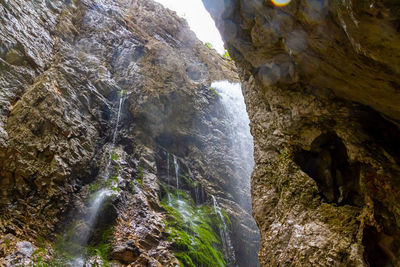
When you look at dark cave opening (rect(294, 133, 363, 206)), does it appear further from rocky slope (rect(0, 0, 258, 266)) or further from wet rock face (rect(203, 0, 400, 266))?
rocky slope (rect(0, 0, 258, 266))

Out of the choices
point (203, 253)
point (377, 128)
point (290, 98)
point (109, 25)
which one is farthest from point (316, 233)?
point (109, 25)

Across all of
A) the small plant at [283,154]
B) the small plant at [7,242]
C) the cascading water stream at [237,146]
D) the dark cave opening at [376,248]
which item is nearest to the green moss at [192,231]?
the cascading water stream at [237,146]

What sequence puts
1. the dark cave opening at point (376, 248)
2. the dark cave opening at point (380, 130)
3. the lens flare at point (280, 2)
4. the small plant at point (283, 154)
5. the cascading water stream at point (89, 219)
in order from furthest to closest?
the cascading water stream at point (89, 219)
the small plant at point (283, 154)
the dark cave opening at point (380, 130)
the dark cave opening at point (376, 248)
the lens flare at point (280, 2)

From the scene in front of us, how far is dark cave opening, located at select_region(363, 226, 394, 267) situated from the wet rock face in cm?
1

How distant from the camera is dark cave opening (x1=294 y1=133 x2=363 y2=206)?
13.7 ft

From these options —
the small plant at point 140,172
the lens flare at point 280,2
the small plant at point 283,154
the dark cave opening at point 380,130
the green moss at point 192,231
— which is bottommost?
the green moss at point 192,231

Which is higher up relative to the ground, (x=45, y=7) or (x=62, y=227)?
(x=45, y=7)

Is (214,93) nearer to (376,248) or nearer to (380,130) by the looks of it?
(380,130)

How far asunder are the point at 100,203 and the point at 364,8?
8794 millimetres

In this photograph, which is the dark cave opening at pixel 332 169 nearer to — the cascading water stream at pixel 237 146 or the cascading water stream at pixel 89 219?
the cascading water stream at pixel 89 219

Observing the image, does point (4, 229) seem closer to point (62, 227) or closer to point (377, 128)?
point (62, 227)

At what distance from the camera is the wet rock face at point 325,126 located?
2.76 meters

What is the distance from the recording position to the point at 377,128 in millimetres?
3795

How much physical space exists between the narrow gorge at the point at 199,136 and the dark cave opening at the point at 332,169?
0.07 ft
